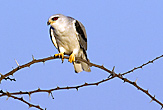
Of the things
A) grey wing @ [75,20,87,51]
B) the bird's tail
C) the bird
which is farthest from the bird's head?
the bird's tail

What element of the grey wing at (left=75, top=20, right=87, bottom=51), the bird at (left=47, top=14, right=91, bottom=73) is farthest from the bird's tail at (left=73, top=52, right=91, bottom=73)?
the grey wing at (left=75, top=20, right=87, bottom=51)

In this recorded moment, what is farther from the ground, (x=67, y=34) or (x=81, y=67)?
(x=67, y=34)

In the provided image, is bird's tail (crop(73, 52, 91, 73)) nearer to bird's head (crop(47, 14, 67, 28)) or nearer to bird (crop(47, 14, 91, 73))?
bird (crop(47, 14, 91, 73))

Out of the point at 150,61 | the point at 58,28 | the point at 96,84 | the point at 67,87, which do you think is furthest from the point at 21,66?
the point at 58,28

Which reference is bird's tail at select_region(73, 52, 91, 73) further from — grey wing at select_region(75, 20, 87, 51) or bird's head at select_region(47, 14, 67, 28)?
bird's head at select_region(47, 14, 67, 28)

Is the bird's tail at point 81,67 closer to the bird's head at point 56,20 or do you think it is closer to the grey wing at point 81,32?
the grey wing at point 81,32

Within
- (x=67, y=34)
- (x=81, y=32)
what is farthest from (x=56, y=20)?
(x=81, y=32)

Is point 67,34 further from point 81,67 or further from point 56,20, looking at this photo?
point 81,67

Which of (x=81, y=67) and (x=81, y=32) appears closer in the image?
(x=81, y=32)

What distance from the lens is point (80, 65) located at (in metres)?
5.80

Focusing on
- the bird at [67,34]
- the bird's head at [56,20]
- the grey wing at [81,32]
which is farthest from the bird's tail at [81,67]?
the bird's head at [56,20]

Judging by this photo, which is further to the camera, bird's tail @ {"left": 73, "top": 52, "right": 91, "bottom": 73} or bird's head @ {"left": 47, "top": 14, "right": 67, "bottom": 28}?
bird's tail @ {"left": 73, "top": 52, "right": 91, "bottom": 73}

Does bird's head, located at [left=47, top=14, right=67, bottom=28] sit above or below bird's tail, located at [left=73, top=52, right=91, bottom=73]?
above

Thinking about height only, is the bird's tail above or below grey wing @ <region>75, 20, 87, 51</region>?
below
